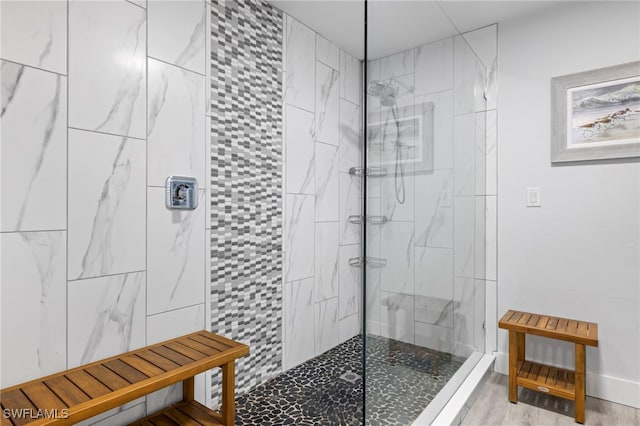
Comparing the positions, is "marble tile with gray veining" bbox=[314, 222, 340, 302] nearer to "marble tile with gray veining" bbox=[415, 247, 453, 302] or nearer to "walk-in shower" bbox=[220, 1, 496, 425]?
"walk-in shower" bbox=[220, 1, 496, 425]

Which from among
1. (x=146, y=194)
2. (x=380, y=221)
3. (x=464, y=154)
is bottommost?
(x=380, y=221)

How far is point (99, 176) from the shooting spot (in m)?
1.47

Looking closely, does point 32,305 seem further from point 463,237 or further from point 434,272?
point 463,237

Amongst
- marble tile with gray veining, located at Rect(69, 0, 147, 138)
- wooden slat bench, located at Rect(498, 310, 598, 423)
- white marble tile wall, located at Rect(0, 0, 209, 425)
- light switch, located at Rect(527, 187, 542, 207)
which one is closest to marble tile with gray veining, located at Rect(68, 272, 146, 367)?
white marble tile wall, located at Rect(0, 0, 209, 425)

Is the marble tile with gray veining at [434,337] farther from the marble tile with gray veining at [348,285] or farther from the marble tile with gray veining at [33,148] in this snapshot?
the marble tile with gray veining at [33,148]

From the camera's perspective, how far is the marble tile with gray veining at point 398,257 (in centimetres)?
153

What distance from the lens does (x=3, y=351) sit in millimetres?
1229

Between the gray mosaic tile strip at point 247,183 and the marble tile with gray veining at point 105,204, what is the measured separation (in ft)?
1.37

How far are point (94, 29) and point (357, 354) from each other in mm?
2586

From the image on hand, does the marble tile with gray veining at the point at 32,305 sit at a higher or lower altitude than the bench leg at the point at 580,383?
higher

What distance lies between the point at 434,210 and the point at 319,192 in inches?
42.7

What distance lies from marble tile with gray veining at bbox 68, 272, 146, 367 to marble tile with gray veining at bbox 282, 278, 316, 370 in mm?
1015

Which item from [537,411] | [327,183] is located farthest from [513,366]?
[327,183]

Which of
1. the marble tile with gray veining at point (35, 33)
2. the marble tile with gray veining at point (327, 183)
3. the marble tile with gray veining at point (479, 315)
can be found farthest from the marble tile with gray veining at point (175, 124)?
the marble tile with gray veining at point (479, 315)
